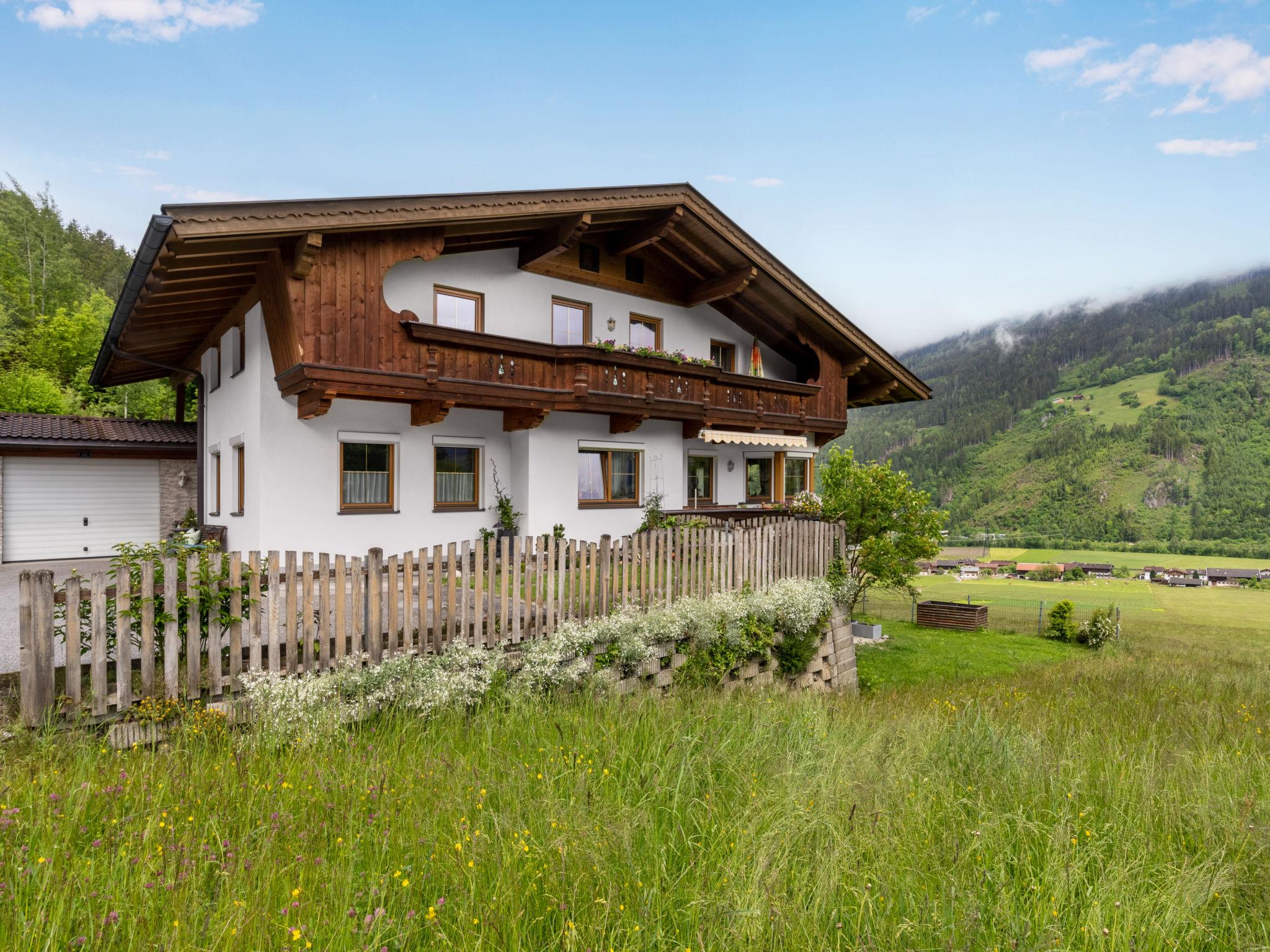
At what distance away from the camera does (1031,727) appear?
22.1ft

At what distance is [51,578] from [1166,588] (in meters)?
80.1

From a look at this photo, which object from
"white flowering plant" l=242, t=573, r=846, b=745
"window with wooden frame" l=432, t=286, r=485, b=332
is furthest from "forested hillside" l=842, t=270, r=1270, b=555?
"window with wooden frame" l=432, t=286, r=485, b=332

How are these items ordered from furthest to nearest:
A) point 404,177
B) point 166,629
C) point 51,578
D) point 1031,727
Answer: point 404,177
point 1031,727
point 166,629
point 51,578

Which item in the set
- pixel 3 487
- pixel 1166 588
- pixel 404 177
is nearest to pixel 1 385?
pixel 3 487

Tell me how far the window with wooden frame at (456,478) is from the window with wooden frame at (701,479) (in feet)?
22.7

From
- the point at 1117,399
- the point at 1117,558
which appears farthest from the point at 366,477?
the point at 1117,399

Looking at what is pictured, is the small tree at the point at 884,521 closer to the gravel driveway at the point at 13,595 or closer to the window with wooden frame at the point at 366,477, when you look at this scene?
the window with wooden frame at the point at 366,477

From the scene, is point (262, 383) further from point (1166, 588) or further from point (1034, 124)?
point (1034, 124)

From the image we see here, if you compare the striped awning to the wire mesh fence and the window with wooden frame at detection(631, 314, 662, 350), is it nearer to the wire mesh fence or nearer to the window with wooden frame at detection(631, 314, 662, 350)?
the window with wooden frame at detection(631, 314, 662, 350)

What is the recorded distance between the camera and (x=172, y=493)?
65.9ft

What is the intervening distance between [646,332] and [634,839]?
15.8m

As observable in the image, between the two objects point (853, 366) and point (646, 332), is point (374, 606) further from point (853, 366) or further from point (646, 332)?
point (853, 366)

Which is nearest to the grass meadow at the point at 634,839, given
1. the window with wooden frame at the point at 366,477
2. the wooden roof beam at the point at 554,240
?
the window with wooden frame at the point at 366,477

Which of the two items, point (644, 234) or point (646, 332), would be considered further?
point (646, 332)
